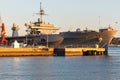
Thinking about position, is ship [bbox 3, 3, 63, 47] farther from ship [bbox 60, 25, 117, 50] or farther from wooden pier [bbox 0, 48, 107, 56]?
wooden pier [bbox 0, 48, 107, 56]

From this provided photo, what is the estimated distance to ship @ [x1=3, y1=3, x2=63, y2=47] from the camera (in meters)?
159

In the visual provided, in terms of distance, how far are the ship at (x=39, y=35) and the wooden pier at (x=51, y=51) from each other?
10342 millimetres

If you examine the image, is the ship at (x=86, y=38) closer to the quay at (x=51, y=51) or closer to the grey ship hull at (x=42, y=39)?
the grey ship hull at (x=42, y=39)

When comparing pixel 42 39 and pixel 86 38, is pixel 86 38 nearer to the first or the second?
pixel 86 38

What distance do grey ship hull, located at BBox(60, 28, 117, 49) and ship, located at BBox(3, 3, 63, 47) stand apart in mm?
2404

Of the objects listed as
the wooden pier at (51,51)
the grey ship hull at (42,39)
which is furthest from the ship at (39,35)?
the wooden pier at (51,51)

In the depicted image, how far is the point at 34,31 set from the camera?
16825cm

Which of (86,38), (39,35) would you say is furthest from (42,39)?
(86,38)

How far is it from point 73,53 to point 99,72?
6294 cm

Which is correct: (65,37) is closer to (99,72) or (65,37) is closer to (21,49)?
(21,49)

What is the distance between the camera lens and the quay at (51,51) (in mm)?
139375

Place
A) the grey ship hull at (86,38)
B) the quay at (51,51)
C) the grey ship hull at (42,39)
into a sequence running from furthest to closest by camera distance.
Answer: the grey ship hull at (42,39) < the grey ship hull at (86,38) < the quay at (51,51)

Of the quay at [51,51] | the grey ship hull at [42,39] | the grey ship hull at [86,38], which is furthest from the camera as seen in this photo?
the grey ship hull at [42,39]

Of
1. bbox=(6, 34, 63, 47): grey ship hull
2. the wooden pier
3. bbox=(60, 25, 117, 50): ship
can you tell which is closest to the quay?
the wooden pier
